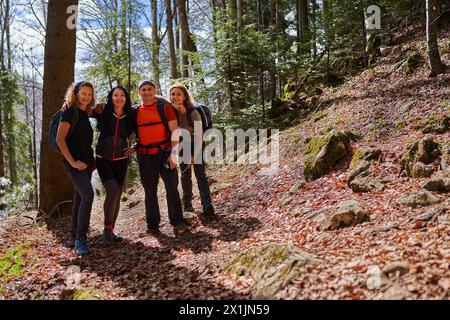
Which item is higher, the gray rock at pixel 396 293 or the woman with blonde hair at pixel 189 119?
the woman with blonde hair at pixel 189 119

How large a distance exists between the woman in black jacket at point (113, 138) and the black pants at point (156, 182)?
0.32 meters

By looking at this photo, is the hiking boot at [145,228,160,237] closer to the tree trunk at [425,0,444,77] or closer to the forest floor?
the forest floor

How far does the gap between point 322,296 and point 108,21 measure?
12.3 m

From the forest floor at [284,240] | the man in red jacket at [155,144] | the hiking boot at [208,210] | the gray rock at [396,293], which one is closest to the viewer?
the gray rock at [396,293]

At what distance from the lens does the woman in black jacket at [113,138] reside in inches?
209

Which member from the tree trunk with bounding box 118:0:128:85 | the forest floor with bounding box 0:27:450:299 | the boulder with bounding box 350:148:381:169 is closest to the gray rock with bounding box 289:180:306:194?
the forest floor with bounding box 0:27:450:299

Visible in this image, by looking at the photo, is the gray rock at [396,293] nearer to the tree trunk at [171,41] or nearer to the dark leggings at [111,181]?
the dark leggings at [111,181]

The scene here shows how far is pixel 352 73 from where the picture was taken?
13398mm

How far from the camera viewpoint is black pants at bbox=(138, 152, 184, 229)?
18.4 ft

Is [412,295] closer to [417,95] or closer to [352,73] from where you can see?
[417,95]

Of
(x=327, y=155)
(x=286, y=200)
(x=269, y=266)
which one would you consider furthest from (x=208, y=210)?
(x=269, y=266)

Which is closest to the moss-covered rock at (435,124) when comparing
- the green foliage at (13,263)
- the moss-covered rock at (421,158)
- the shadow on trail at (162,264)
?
the moss-covered rock at (421,158)

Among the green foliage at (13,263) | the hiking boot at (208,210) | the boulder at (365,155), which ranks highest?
the boulder at (365,155)
